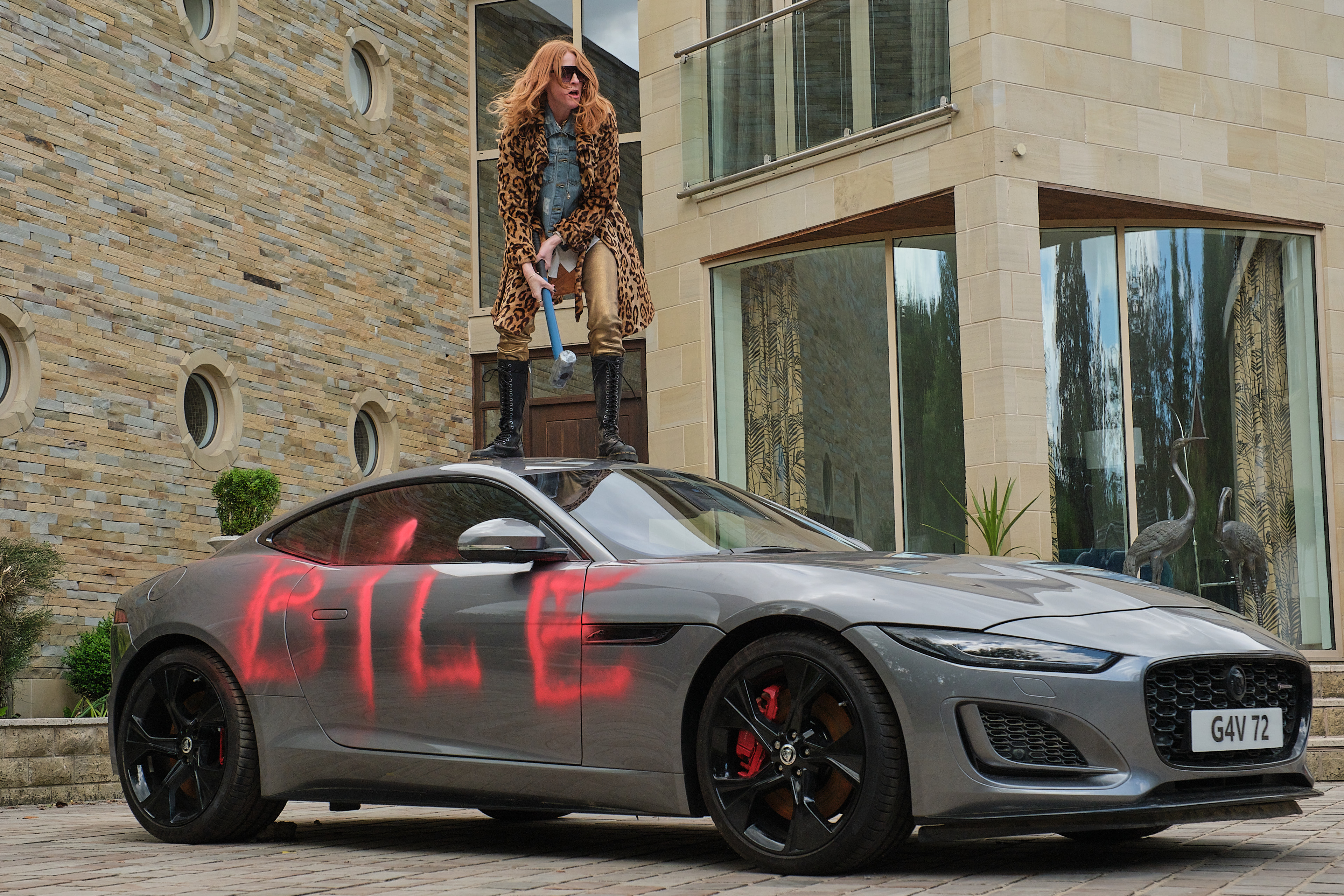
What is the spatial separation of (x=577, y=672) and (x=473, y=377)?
46.2 feet

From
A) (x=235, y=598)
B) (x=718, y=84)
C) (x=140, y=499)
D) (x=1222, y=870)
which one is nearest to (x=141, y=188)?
(x=140, y=499)

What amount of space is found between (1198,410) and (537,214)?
7.30m

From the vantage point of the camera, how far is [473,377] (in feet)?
61.9

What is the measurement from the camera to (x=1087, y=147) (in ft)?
40.7

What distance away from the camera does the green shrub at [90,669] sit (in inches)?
498

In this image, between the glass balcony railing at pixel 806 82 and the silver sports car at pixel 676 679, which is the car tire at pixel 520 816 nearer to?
the silver sports car at pixel 676 679

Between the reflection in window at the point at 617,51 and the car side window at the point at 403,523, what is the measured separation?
12954 millimetres

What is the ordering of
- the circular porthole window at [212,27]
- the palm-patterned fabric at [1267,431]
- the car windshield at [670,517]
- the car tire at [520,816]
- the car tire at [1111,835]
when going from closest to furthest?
the car windshield at [670,517] < the car tire at [1111,835] < the car tire at [520,816] < the palm-patterned fabric at [1267,431] < the circular porthole window at [212,27]

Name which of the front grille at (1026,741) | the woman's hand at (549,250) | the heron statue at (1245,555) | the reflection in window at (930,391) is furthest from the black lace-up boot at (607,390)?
the heron statue at (1245,555)

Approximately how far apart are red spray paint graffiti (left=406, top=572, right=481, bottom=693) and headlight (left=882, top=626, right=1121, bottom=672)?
1.61m

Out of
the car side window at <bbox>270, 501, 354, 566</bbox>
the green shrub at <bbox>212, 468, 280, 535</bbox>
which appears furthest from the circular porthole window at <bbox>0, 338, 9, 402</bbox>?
the car side window at <bbox>270, 501, 354, 566</bbox>

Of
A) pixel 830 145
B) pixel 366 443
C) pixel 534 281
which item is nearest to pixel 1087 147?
pixel 830 145

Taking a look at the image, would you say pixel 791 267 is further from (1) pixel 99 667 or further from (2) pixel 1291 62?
(1) pixel 99 667

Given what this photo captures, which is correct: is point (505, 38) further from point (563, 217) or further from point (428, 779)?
point (428, 779)
